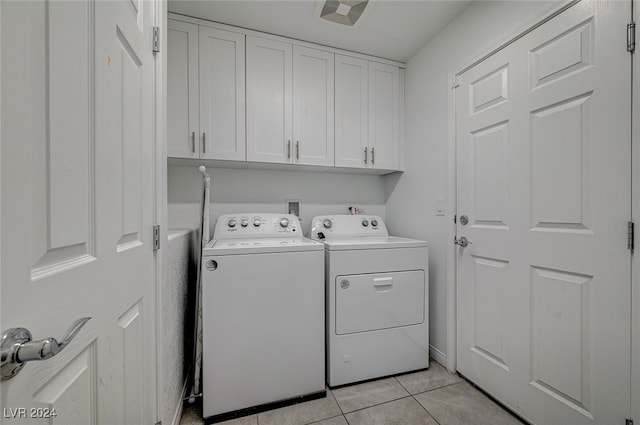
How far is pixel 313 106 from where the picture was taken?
6.70 feet

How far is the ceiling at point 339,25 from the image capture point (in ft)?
5.41

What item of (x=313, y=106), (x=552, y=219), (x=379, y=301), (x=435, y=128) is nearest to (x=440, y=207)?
(x=435, y=128)

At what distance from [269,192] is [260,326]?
1145 millimetres

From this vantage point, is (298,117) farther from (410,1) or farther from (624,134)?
(624,134)

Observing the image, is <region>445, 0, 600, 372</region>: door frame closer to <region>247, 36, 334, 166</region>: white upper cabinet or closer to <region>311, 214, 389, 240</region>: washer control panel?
<region>311, 214, 389, 240</region>: washer control panel

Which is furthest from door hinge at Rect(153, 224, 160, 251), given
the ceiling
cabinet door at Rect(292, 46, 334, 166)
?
the ceiling

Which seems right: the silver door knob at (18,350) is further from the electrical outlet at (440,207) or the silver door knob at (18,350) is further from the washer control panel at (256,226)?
the electrical outlet at (440,207)

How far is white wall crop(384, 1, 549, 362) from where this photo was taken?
1586mm

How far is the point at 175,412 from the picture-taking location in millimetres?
1303

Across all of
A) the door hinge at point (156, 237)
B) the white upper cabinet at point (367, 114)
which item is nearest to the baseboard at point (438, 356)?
the white upper cabinet at point (367, 114)

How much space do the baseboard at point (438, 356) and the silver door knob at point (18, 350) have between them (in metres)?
2.13

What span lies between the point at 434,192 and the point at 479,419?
54.2 inches

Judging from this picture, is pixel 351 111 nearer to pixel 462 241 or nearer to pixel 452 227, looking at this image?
pixel 452 227

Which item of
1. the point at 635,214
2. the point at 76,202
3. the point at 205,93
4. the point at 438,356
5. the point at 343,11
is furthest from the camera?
the point at 438,356
